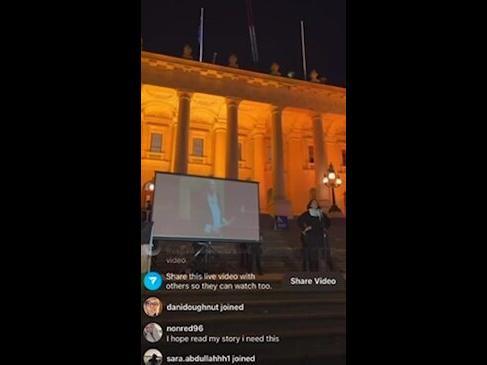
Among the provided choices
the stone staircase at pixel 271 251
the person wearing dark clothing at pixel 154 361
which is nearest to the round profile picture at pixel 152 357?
the person wearing dark clothing at pixel 154 361

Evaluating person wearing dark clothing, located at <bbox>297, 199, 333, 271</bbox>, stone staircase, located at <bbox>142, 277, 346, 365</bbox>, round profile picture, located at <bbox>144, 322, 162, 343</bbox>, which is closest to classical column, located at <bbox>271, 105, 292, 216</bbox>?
person wearing dark clothing, located at <bbox>297, 199, 333, 271</bbox>

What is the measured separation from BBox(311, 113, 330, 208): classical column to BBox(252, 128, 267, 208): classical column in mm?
301

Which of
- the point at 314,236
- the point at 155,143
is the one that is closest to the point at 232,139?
the point at 155,143

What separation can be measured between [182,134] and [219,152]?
260 mm

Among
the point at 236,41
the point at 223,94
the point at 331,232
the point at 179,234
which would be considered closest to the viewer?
the point at 179,234

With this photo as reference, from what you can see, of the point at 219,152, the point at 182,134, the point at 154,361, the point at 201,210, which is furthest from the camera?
the point at 182,134

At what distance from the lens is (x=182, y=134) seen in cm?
244

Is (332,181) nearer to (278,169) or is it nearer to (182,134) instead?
(278,169)

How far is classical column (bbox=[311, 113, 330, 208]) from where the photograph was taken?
2.36 metres

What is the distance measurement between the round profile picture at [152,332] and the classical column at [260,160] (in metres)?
0.80
